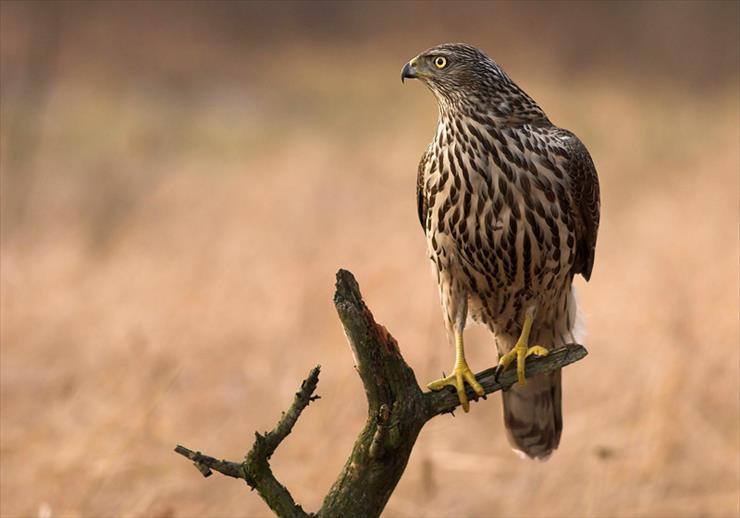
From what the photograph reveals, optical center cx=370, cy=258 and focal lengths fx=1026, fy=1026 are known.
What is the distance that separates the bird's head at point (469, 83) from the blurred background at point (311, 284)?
1384 millimetres

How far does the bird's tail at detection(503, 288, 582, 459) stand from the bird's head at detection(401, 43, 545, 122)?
802 millimetres

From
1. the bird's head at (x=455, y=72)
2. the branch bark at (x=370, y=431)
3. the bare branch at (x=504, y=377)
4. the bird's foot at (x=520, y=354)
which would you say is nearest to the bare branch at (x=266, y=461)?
the branch bark at (x=370, y=431)

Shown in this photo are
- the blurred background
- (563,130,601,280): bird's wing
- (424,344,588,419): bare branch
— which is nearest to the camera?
(424,344,588,419): bare branch

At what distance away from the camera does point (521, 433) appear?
3.52m

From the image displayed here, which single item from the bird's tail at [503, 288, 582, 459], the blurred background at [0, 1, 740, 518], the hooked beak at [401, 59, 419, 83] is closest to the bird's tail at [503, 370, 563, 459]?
the bird's tail at [503, 288, 582, 459]

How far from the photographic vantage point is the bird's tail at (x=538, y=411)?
3.49 meters

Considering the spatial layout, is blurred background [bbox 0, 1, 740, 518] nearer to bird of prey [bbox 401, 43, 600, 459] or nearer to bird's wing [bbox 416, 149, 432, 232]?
bird of prey [bbox 401, 43, 600, 459]

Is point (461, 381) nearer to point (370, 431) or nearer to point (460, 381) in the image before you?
point (460, 381)

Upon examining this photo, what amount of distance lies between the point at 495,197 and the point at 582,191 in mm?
318

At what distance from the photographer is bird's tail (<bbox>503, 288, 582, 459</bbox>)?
3.49m

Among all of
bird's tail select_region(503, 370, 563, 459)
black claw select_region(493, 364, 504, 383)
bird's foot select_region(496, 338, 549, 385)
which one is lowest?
black claw select_region(493, 364, 504, 383)

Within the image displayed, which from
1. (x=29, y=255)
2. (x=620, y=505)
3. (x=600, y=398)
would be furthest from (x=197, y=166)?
(x=620, y=505)

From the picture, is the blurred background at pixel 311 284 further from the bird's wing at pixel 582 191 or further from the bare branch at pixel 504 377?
the bare branch at pixel 504 377

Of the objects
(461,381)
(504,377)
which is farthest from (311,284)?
(504,377)
